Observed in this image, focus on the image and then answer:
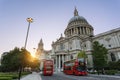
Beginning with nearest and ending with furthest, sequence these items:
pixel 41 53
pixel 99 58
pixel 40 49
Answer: pixel 99 58 → pixel 41 53 → pixel 40 49

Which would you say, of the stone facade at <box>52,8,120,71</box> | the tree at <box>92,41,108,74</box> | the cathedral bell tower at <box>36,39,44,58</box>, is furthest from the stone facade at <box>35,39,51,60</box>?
the tree at <box>92,41,108,74</box>

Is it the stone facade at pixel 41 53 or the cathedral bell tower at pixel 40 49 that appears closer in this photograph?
the stone facade at pixel 41 53

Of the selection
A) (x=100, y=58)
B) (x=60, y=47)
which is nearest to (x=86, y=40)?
(x=60, y=47)

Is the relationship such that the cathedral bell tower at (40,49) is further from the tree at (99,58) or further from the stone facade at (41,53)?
the tree at (99,58)

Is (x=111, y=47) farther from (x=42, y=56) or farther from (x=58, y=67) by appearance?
(x=42, y=56)

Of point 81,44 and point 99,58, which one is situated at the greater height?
point 81,44

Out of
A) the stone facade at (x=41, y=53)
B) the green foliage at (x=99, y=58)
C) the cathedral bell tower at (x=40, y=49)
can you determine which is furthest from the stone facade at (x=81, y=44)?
the cathedral bell tower at (x=40, y=49)

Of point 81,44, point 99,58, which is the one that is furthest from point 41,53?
point 99,58

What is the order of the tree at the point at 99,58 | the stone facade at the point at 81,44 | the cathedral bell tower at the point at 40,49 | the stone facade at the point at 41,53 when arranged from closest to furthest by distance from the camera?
the tree at the point at 99,58 → the stone facade at the point at 81,44 → the stone facade at the point at 41,53 → the cathedral bell tower at the point at 40,49

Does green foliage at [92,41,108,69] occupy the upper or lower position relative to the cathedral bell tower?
lower

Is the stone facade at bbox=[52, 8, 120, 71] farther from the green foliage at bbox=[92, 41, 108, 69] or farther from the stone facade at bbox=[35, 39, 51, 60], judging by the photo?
the stone facade at bbox=[35, 39, 51, 60]

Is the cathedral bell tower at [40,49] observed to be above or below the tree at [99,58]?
above

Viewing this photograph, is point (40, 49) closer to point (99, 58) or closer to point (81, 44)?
point (81, 44)

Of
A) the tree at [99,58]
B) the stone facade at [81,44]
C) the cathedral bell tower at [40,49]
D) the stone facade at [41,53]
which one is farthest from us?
the cathedral bell tower at [40,49]
